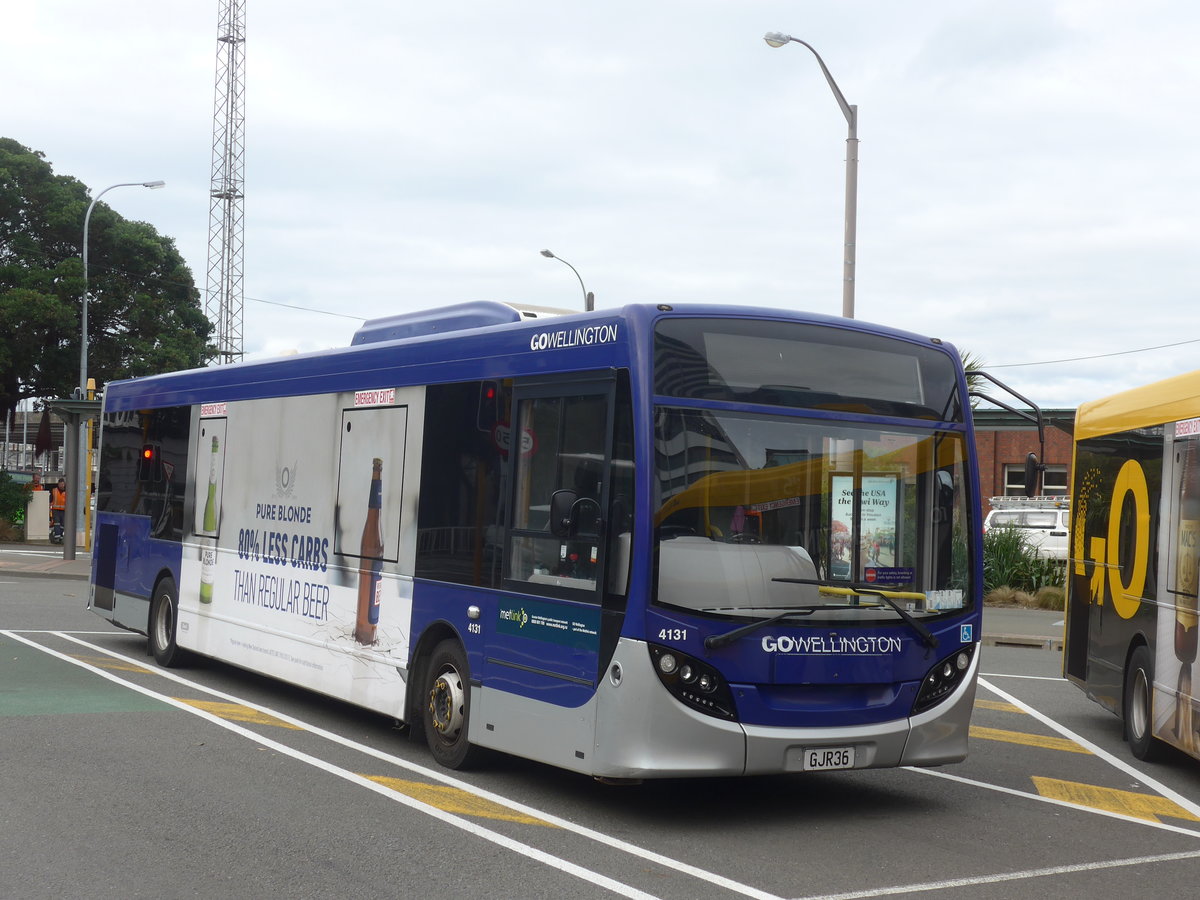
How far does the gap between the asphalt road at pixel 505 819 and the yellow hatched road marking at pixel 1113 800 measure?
3 centimetres

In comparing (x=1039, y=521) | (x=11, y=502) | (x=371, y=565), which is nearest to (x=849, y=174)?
(x=371, y=565)

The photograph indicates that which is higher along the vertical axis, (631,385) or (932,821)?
(631,385)

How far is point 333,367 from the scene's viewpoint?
1091 cm

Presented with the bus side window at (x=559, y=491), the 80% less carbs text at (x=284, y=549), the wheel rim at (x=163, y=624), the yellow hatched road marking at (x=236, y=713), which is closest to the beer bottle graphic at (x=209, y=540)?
the 80% less carbs text at (x=284, y=549)

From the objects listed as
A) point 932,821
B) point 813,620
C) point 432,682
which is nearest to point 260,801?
point 432,682

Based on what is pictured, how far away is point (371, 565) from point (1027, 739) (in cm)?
534

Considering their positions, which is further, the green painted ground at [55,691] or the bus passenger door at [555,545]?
the green painted ground at [55,691]

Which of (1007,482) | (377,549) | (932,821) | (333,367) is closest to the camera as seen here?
(932,821)

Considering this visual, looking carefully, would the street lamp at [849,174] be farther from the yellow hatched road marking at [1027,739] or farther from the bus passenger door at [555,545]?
the bus passenger door at [555,545]

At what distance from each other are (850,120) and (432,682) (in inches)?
539

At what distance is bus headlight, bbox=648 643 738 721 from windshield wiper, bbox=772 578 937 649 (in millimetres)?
637

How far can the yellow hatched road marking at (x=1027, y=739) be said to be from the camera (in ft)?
35.5

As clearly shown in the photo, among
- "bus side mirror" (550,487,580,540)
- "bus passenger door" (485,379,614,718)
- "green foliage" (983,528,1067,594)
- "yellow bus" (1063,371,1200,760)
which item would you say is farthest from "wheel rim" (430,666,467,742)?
"green foliage" (983,528,1067,594)

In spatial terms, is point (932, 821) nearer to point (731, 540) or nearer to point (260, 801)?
point (731, 540)
